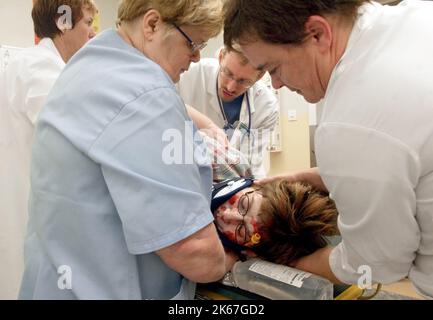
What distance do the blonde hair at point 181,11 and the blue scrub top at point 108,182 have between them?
4.6 inches

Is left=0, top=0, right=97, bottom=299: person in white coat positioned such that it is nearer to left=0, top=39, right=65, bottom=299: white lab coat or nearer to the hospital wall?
left=0, top=39, right=65, bottom=299: white lab coat

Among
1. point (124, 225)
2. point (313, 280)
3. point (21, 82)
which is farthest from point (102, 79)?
point (21, 82)

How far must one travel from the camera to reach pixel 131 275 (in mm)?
752

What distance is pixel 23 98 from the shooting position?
58.1 inches

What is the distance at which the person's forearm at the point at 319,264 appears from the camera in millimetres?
988

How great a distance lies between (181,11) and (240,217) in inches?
24.9

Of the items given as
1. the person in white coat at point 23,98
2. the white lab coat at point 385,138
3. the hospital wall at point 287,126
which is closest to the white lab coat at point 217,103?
the person in white coat at point 23,98

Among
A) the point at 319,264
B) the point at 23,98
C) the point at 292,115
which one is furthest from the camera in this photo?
the point at 292,115

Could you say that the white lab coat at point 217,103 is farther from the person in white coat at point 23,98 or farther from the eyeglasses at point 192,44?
the eyeglasses at point 192,44

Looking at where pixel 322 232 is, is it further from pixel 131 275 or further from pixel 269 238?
pixel 131 275

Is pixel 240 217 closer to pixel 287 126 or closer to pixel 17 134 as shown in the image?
pixel 17 134

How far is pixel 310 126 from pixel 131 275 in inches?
126

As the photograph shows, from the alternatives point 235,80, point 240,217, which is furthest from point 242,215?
point 235,80

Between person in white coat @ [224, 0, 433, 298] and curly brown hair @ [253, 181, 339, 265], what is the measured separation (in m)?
0.23
